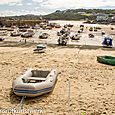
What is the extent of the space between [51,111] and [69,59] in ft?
54.5

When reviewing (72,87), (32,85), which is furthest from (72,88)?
(32,85)

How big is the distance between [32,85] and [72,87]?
163 inches

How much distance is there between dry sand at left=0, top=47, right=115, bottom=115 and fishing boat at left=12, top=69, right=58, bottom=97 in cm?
51

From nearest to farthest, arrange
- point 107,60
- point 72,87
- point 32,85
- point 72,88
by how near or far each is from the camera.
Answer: point 32,85, point 72,88, point 72,87, point 107,60

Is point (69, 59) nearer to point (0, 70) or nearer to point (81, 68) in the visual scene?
point (81, 68)

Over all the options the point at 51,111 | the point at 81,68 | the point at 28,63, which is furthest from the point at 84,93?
the point at 28,63

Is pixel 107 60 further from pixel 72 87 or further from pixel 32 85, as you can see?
pixel 32 85

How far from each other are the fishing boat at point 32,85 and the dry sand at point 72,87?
0.51 meters

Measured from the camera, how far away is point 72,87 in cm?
1977

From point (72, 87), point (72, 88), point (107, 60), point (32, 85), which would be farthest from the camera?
point (107, 60)

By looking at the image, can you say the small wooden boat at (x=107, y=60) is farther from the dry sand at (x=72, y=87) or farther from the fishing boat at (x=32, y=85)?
the fishing boat at (x=32, y=85)

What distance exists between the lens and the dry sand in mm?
15891

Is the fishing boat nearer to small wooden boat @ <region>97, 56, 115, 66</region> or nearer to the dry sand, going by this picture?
the dry sand

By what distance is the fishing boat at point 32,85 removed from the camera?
16656 mm
